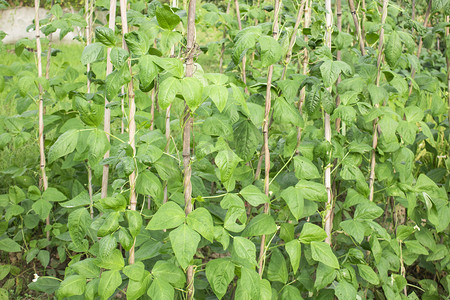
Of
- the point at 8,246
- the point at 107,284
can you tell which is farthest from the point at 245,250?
the point at 8,246

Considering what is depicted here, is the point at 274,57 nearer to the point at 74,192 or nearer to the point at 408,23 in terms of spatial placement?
the point at 408,23

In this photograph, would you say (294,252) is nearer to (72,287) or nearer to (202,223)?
(202,223)

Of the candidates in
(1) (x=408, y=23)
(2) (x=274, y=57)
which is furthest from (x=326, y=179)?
(1) (x=408, y=23)

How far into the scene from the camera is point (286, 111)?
169 cm

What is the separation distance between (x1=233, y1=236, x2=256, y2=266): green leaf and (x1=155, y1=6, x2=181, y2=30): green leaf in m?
0.77

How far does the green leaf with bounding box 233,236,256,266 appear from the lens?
147 centimetres

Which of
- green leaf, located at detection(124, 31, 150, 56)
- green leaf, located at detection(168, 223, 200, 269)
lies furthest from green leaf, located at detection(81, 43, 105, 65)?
green leaf, located at detection(168, 223, 200, 269)

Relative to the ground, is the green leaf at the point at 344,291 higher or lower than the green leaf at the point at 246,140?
lower

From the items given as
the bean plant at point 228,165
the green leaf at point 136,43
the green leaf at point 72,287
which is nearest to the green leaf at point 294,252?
the bean plant at point 228,165

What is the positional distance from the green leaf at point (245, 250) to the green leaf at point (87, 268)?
0.53 m

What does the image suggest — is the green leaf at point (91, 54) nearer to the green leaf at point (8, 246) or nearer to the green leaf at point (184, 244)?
the green leaf at point (184, 244)

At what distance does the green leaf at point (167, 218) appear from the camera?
1357 millimetres

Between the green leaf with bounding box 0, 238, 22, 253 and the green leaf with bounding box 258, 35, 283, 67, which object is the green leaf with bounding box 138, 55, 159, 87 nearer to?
the green leaf with bounding box 258, 35, 283, 67

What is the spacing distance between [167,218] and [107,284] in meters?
0.30
